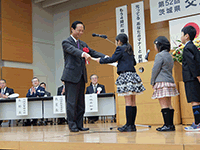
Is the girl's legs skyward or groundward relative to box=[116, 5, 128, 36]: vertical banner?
groundward

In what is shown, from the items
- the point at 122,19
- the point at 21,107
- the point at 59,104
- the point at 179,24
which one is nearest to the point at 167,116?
the point at 59,104

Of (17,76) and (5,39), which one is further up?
(5,39)

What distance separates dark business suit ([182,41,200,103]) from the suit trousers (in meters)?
1.15

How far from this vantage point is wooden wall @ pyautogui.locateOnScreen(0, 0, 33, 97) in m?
8.28

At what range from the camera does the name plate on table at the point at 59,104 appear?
556cm

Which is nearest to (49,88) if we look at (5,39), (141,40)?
(5,39)

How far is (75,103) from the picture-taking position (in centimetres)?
270

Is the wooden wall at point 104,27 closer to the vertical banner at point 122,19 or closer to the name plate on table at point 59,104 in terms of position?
the vertical banner at point 122,19

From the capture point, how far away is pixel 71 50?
105 inches

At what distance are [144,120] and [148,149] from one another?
2151mm

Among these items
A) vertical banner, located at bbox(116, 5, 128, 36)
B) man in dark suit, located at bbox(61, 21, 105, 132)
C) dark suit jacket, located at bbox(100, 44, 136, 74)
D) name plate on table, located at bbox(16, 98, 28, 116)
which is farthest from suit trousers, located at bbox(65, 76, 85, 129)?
vertical banner, located at bbox(116, 5, 128, 36)

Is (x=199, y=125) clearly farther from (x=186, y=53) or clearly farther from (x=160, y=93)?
(x=186, y=53)

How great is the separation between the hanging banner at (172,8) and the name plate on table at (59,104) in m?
3.45

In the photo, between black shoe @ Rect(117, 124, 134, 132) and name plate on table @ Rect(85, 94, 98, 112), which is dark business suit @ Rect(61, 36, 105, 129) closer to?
black shoe @ Rect(117, 124, 134, 132)
